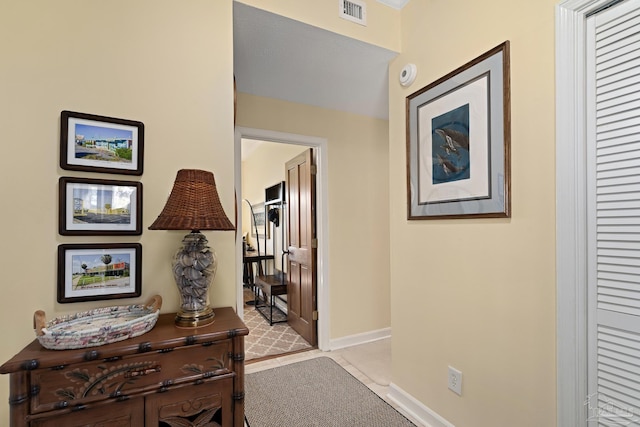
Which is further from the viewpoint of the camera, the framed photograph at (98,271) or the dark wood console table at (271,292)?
the dark wood console table at (271,292)

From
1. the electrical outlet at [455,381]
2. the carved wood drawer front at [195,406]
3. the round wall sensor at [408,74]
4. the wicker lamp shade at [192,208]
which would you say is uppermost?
the round wall sensor at [408,74]

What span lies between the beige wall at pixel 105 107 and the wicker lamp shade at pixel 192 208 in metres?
0.29

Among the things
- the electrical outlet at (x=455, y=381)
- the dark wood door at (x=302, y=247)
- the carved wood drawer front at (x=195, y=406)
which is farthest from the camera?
the dark wood door at (x=302, y=247)

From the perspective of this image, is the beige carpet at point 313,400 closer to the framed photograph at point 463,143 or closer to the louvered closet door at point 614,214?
the louvered closet door at point 614,214

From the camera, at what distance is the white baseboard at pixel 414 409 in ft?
5.81

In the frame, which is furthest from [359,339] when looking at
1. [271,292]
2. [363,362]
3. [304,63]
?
[304,63]

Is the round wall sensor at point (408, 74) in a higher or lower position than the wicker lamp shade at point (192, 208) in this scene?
higher

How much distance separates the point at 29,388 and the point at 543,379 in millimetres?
1964

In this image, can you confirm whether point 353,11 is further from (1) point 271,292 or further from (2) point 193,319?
(1) point 271,292

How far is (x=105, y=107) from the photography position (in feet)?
4.56

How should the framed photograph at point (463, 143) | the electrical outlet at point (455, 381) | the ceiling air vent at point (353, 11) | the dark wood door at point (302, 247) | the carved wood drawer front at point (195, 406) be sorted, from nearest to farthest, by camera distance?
the carved wood drawer front at point (195, 406) < the framed photograph at point (463, 143) < the electrical outlet at point (455, 381) < the ceiling air vent at point (353, 11) < the dark wood door at point (302, 247)

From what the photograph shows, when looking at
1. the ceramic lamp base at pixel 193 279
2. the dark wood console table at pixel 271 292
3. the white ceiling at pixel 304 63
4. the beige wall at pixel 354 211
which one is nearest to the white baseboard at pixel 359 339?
the beige wall at pixel 354 211

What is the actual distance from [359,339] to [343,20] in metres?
2.80

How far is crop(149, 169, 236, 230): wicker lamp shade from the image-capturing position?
1.21 meters
